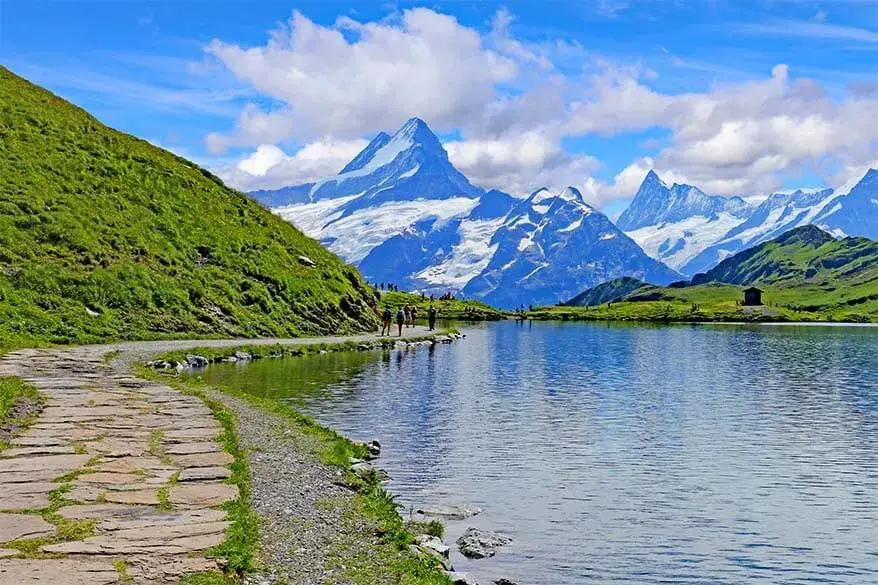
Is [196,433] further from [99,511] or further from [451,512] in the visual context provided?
[99,511]

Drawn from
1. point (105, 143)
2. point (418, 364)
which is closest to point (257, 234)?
point (105, 143)

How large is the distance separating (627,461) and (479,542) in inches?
463

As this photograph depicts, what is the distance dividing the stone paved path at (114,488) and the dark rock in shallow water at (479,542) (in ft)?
18.5

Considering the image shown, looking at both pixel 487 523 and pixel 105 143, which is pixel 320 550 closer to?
pixel 487 523

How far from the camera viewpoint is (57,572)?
12266 mm

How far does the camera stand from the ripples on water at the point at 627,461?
64.4 feet

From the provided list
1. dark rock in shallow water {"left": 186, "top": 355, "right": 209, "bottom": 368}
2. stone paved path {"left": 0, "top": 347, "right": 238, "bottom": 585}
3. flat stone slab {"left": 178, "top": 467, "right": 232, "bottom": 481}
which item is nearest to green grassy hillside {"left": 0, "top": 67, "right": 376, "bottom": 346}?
dark rock in shallow water {"left": 186, "top": 355, "right": 209, "bottom": 368}

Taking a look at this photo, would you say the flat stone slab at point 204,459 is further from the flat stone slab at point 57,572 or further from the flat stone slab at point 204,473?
the flat stone slab at point 57,572

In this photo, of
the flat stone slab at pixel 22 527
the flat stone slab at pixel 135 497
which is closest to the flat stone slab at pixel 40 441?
the flat stone slab at pixel 135 497

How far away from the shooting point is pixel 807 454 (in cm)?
3188

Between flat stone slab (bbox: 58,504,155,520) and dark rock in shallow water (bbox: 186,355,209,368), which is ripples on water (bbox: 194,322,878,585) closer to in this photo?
dark rock in shallow water (bbox: 186,355,209,368)

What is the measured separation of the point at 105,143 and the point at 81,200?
17593 mm

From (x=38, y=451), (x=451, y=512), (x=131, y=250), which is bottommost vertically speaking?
(x=451, y=512)

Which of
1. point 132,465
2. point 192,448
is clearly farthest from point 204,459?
point 132,465
